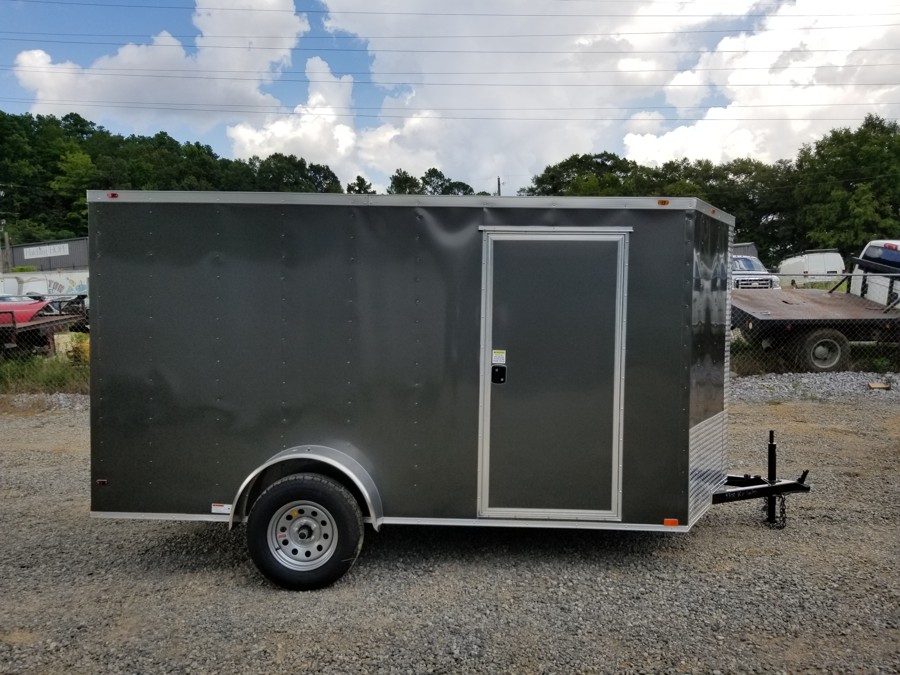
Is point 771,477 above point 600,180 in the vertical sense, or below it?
below

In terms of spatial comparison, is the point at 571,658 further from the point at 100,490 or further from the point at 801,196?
the point at 801,196

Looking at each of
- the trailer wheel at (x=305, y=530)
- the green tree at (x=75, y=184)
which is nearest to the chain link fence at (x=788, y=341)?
the trailer wheel at (x=305, y=530)

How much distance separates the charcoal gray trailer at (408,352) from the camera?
439 cm

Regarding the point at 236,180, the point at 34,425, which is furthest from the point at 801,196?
the point at 34,425

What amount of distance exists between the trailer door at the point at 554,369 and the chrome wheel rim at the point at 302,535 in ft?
3.30

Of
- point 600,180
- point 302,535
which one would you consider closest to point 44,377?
point 302,535

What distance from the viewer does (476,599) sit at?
4227 mm

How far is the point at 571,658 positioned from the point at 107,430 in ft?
10.6

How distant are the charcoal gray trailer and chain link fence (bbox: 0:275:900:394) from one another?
25.1ft

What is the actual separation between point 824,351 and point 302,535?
1021cm

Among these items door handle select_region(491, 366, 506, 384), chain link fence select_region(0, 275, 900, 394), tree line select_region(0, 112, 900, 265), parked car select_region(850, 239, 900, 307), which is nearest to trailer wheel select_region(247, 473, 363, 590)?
door handle select_region(491, 366, 506, 384)

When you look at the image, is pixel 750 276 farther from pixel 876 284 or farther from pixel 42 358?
pixel 42 358

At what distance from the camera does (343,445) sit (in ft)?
14.7

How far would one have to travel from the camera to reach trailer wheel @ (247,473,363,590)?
14.0 ft
